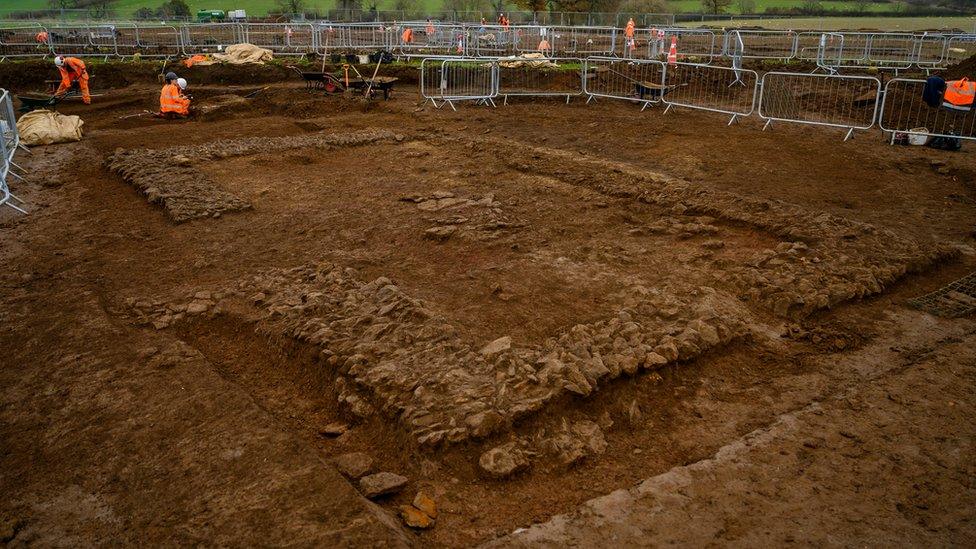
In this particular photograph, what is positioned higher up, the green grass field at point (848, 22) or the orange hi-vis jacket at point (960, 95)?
the green grass field at point (848, 22)

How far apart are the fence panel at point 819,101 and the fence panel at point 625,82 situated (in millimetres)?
2734

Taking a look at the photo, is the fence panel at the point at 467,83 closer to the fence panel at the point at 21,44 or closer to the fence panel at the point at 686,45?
the fence panel at the point at 686,45

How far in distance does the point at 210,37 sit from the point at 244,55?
5.17 metres

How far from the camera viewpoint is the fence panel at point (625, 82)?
18884 millimetres

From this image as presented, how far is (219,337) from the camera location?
6.84 metres

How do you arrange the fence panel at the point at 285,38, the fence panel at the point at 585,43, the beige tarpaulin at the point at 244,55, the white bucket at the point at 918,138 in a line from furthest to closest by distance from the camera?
the fence panel at the point at 585,43
the fence panel at the point at 285,38
the beige tarpaulin at the point at 244,55
the white bucket at the point at 918,138

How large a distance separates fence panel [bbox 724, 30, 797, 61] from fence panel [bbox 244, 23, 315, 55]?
15.9 meters

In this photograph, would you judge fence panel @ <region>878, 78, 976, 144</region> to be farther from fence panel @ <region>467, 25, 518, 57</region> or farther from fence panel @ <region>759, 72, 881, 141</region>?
fence panel @ <region>467, 25, 518, 57</region>

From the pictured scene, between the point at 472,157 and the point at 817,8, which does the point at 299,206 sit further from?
the point at 817,8

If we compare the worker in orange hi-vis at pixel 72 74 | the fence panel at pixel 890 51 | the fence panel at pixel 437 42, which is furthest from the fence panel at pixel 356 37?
the fence panel at pixel 890 51

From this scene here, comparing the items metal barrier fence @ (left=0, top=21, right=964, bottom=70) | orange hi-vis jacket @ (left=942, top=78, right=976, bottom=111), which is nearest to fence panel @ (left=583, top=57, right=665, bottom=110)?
metal barrier fence @ (left=0, top=21, right=964, bottom=70)

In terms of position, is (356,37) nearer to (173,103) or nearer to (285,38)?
(285,38)

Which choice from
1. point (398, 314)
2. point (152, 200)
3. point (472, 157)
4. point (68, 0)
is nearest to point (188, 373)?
point (398, 314)

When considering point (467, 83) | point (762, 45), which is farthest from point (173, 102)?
point (762, 45)
